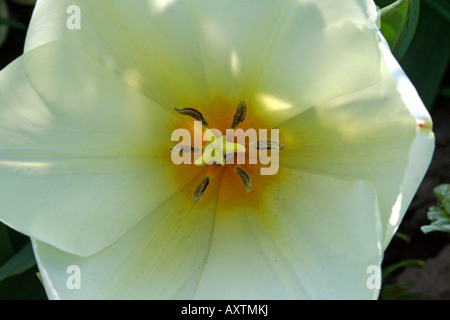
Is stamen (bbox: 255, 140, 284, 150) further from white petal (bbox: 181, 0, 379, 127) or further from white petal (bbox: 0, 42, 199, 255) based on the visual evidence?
white petal (bbox: 0, 42, 199, 255)

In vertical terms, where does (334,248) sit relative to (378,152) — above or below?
below

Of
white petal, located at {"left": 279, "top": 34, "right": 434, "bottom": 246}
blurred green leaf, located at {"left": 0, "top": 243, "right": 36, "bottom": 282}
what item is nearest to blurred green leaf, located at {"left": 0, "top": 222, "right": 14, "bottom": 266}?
blurred green leaf, located at {"left": 0, "top": 243, "right": 36, "bottom": 282}

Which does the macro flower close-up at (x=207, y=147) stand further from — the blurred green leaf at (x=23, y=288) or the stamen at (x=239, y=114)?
the blurred green leaf at (x=23, y=288)

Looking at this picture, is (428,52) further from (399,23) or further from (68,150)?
(68,150)

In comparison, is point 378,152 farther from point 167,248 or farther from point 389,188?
point 167,248
